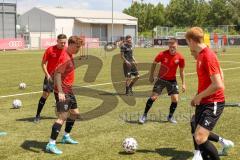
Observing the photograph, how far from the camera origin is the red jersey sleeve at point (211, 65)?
6.04 meters

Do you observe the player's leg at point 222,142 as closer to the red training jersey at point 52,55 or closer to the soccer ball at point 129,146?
the soccer ball at point 129,146

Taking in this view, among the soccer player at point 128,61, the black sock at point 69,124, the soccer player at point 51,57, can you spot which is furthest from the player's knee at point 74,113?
the soccer player at point 128,61

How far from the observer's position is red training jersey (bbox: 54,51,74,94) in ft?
26.7

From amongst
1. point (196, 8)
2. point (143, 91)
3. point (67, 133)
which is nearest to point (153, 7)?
point (196, 8)

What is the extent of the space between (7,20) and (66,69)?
63600mm

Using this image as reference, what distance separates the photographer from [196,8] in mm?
99938

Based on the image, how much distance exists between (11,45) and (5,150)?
50706 mm

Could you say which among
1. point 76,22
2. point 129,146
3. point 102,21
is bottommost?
point 129,146

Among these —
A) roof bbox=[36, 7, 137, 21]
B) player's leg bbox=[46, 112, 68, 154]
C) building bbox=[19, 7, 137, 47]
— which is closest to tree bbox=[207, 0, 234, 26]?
building bbox=[19, 7, 137, 47]

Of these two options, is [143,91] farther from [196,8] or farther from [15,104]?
[196,8]

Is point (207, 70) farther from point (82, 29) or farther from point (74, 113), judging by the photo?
point (82, 29)

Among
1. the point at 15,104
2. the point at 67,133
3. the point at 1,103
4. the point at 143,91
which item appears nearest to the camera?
the point at 67,133

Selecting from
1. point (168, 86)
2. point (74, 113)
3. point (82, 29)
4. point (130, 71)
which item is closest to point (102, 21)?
point (82, 29)

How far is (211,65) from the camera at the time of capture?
19.9ft
